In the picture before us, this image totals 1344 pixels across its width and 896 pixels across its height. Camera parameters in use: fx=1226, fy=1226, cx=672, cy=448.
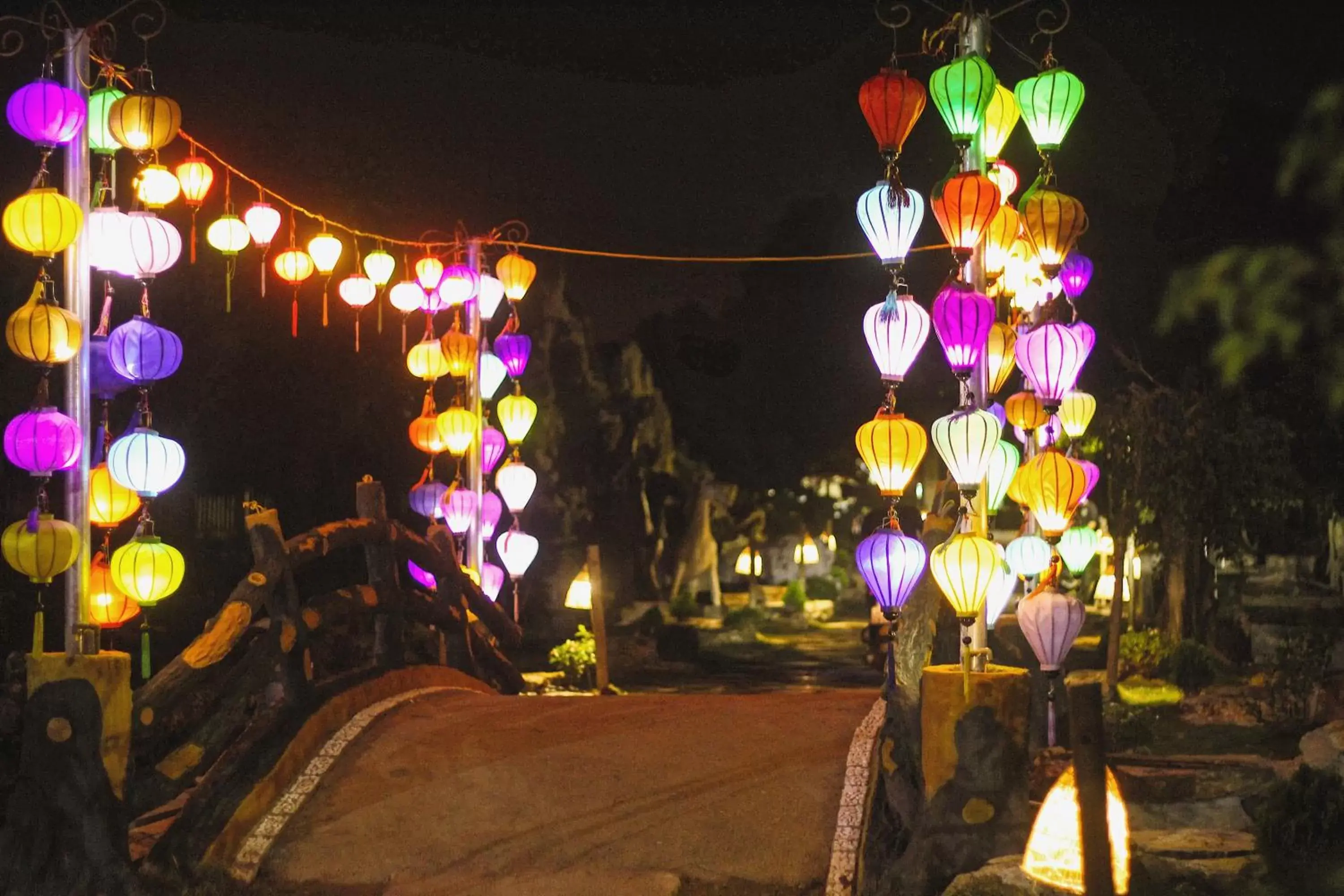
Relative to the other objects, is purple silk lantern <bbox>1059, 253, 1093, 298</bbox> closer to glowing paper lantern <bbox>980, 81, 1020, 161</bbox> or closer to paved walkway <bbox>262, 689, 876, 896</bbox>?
glowing paper lantern <bbox>980, 81, 1020, 161</bbox>

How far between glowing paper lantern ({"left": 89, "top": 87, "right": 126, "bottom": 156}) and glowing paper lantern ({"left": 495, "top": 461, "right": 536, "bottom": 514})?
565cm

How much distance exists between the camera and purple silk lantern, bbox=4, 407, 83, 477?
630 centimetres

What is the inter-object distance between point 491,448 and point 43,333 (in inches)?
244

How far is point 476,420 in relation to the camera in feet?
39.0

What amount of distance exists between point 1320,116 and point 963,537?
3.46 m

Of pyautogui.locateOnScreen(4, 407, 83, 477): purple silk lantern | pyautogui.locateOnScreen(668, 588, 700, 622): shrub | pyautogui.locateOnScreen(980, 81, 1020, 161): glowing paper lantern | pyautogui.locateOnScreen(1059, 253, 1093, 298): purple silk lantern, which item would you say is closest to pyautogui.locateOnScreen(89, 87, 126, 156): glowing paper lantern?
pyautogui.locateOnScreen(4, 407, 83, 477): purple silk lantern

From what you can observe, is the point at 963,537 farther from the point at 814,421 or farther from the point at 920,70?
the point at 814,421

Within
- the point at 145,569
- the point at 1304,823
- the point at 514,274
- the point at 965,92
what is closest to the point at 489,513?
the point at 514,274

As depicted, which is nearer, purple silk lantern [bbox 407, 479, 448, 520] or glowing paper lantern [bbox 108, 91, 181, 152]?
glowing paper lantern [bbox 108, 91, 181, 152]

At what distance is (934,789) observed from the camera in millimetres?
6094

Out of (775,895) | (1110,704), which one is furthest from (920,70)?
(775,895)

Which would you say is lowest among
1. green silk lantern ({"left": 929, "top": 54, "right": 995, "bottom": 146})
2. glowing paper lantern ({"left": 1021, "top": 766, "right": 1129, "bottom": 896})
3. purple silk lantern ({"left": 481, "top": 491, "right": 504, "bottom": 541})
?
glowing paper lantern ({"left": 1021, "top": 766, "right": 1129, "bottom": 896})

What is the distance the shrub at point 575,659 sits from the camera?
48.2 feet

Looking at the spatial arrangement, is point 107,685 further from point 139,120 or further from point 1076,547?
point 1076,547
